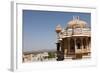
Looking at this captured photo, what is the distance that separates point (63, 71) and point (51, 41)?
0.27 metres

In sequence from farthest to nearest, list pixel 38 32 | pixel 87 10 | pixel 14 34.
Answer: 1. pixel 87 10
2. pixel 38 32
3. pixel 14 34

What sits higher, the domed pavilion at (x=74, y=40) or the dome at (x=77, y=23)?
the dome at (x=77, y=23)

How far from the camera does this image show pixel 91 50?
1.89 meters

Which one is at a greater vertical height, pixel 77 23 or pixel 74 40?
pixel 77 23

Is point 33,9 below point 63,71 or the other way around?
the other way around

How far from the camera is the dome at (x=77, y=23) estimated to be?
182 centimetres

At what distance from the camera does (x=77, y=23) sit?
1.85 m

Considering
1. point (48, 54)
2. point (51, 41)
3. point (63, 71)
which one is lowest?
point (63, 71)

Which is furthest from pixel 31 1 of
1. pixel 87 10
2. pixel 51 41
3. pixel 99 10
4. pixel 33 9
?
pixel 99 10

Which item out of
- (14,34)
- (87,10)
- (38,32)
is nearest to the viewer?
(14,34)

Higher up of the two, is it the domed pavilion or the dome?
the dome

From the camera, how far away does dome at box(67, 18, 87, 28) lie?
182cm

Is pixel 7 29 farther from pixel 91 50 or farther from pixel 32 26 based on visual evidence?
pixel 91 50

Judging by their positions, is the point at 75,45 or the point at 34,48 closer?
the point at 34,48
